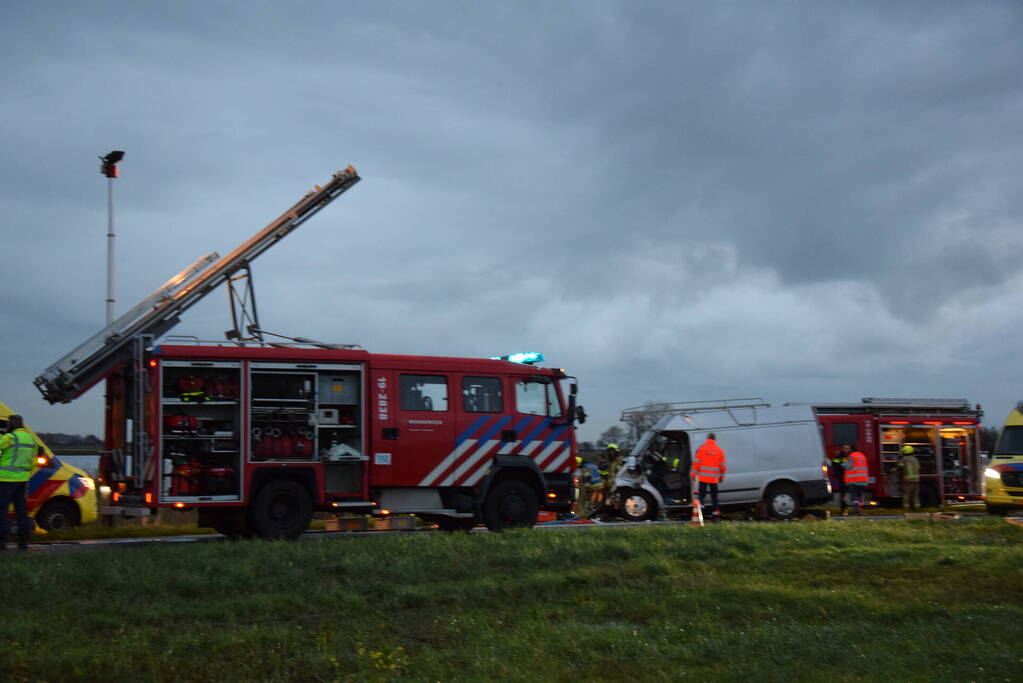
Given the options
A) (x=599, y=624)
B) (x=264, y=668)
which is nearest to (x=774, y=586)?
(x=599, y=624)

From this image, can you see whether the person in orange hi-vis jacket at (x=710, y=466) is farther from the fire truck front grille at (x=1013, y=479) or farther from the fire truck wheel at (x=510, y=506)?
the fire truck front grille at (x=1013, y=479)

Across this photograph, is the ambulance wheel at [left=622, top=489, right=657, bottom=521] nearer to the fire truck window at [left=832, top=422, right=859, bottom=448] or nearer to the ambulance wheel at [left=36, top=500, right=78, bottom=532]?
the fire truck window at [left=832, top=422, right=859, bottom=448]

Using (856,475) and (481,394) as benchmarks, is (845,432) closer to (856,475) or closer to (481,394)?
(856,475)

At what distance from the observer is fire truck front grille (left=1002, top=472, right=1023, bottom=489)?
20.3m

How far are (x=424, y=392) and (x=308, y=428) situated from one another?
1825mm

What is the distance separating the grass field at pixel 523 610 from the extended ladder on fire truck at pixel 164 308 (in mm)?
3223

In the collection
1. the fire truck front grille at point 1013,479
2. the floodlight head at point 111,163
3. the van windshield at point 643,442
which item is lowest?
the fire truck front grille at point 1013,479

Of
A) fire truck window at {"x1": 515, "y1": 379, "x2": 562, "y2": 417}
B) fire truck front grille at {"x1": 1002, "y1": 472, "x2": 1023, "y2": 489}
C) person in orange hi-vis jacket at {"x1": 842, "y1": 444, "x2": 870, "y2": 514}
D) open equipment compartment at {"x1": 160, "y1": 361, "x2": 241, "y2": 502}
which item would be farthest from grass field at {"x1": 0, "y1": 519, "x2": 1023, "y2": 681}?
person in orange hi-vis jacket at {"x1": 842, "y1": 444, "x2": 870, "y2": 514}

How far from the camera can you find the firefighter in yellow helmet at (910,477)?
24.6m

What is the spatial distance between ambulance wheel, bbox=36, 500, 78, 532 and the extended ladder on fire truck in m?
→ 2.64

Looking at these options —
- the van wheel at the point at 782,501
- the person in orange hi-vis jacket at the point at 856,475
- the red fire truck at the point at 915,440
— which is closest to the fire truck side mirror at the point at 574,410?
the van wheel at the point at 782,501

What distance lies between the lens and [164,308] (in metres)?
16.0

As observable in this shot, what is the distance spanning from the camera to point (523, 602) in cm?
962

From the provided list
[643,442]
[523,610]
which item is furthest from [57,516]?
[643,442]
